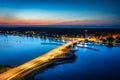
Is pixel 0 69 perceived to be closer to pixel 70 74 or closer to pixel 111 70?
pixel 70 74

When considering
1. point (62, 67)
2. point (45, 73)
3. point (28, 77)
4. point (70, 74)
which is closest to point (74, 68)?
point (62, 67)

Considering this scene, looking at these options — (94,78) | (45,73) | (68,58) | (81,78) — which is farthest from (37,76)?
(68,58)

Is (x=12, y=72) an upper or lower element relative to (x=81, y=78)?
upper

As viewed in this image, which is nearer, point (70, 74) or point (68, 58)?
point (70, 74)

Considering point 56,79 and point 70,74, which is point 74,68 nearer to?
point 70,74

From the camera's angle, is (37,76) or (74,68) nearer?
(37,76)

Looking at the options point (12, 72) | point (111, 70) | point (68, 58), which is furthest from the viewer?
point (68, 58)

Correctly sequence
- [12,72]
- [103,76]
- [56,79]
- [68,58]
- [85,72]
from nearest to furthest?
1. [12,72]
2. [56,79]
3. [103,76]
4. [85,72]
5. [68,58]

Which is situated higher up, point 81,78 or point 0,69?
point 0,69

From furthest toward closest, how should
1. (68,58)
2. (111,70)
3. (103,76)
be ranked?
(68,58) < (111,70) < (103,76)
